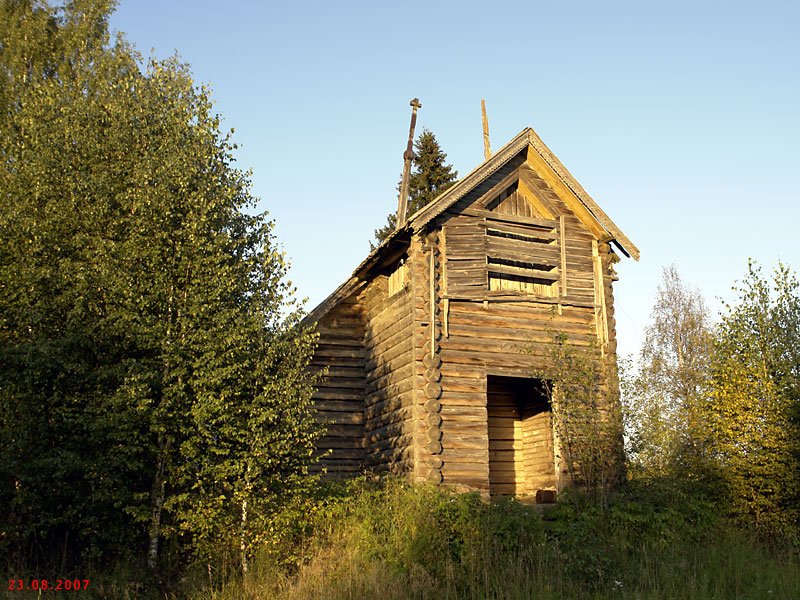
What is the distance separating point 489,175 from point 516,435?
796cm

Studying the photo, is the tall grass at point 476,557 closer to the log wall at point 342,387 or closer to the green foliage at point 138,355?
the green foliage at point 138,355

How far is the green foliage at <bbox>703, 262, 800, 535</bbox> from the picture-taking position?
15.1 metres

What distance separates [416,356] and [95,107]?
331 inches

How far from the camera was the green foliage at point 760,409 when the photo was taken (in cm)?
1512

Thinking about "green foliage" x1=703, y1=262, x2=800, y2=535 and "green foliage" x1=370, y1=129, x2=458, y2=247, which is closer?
"green foliage" x1=703, y1=262, x2=800, y2=535

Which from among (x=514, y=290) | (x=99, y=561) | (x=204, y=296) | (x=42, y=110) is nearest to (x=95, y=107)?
(x=42, y=110)

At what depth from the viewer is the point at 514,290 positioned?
706 inches

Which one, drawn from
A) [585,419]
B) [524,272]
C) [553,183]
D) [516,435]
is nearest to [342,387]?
[516,435]

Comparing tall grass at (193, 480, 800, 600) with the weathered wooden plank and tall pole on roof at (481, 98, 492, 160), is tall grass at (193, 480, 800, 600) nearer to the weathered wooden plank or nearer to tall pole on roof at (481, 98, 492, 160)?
the weathered wooden plank

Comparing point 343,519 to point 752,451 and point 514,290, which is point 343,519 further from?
point 752,451
